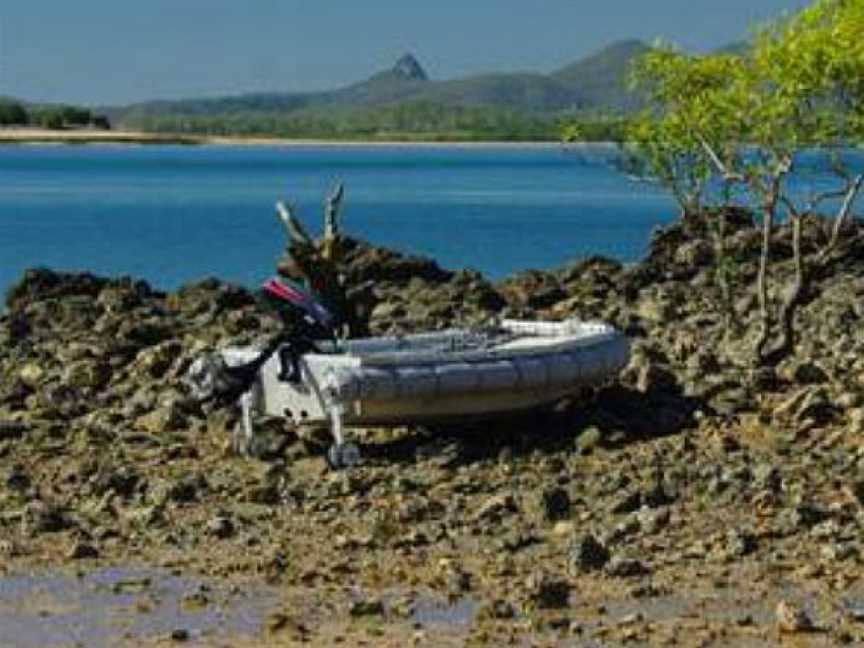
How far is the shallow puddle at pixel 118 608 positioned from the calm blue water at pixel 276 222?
48.3ft

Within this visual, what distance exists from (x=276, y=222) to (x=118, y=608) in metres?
81.5

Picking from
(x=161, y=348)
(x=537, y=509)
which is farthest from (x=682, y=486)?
(x=161, y=348)

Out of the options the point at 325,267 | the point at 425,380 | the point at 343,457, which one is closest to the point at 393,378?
the point at 425,380

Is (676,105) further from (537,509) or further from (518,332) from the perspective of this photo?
(537,509)

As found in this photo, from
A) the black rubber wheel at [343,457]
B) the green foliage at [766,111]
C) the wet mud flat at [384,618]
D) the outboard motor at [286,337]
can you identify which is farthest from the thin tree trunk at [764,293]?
the wet mud flat at [384,618]

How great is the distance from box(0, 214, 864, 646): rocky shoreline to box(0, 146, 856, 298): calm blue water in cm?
770

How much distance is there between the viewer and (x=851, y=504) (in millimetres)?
17828

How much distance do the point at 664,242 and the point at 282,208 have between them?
20666 millimetres

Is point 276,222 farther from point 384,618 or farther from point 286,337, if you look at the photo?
point 384,618

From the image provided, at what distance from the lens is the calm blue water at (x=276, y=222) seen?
7175 cm

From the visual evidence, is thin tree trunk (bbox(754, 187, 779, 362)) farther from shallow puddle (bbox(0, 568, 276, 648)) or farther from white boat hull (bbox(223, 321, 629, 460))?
shallow puddle (bbox(0, 568, 276, 648))

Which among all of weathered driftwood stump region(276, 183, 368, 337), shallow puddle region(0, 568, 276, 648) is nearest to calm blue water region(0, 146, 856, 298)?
weathered driftwood stump region(276, 183, 368, 337)

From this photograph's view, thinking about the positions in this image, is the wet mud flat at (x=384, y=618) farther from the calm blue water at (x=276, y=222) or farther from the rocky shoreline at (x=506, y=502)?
the calm blue water at (x=276, y=222)

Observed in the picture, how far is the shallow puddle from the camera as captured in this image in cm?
1491
